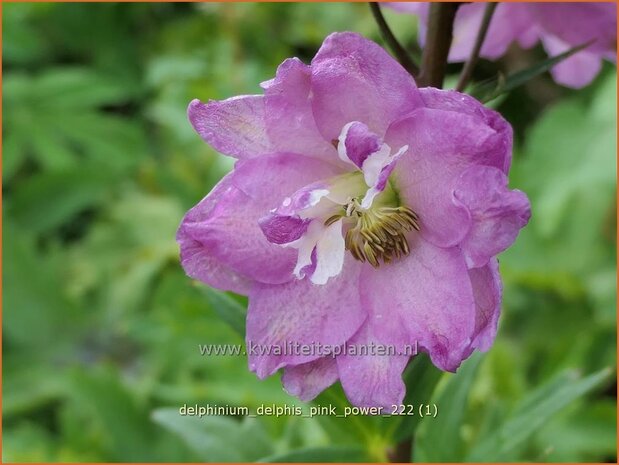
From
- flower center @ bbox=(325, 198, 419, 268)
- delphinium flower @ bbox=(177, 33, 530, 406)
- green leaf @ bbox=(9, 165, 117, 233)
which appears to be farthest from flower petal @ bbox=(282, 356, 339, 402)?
green leaf @ bbox=(9, 165, 117, 233)

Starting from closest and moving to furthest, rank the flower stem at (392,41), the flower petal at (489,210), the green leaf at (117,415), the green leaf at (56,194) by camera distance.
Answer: the flower petal at (489,210), the flower stem at (392,41), the green leaf at (117,415), the green leaf at (56,194)

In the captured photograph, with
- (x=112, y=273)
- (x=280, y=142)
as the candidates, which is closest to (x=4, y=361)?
(x=112, y=273)

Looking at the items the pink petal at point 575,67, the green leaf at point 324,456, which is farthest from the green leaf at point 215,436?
the pink petal at point 575,67

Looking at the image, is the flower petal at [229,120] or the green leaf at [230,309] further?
the green leaf at [230,309]

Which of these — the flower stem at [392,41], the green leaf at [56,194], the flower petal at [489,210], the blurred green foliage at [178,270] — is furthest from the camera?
the green leaf at [56,194]

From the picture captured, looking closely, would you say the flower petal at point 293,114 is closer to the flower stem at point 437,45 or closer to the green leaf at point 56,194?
the flower stem at point 437,45

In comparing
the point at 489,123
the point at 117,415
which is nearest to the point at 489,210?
the point at 489,123

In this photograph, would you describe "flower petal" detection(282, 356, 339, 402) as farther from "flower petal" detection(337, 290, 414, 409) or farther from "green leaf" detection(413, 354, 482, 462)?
"green leaf" detection(413, 354, 482, 462)

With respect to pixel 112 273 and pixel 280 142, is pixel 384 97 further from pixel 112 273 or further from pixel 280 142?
pixel 112 273
